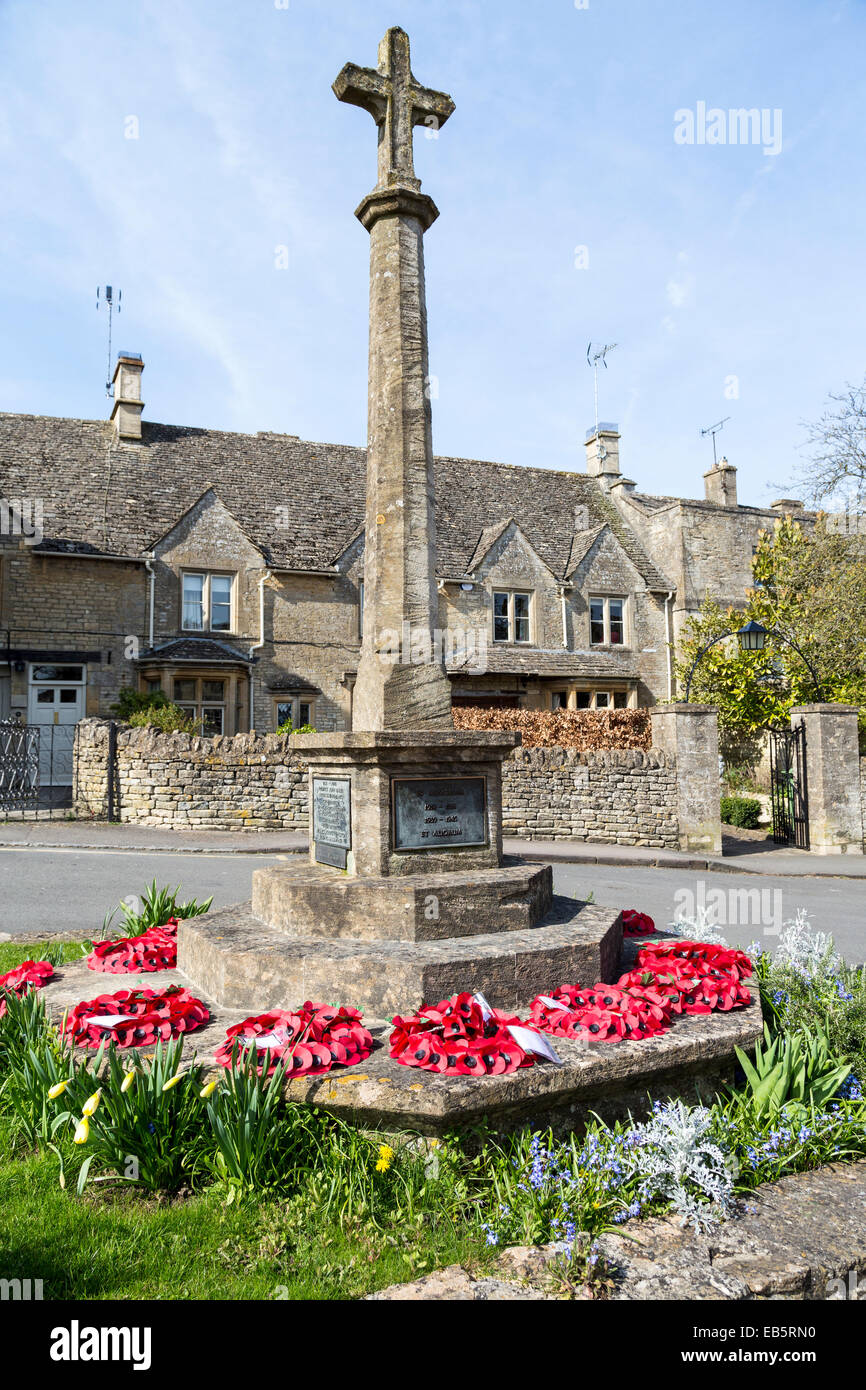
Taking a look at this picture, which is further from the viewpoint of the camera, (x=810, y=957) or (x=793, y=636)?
(x=793, y=636)

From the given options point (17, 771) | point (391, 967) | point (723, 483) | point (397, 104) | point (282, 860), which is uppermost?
point (723, 483)

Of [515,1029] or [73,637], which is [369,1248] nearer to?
[515,1029]

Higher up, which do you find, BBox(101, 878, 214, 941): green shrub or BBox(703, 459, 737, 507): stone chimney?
BBox(703, 459, 737, 507): stone chimney

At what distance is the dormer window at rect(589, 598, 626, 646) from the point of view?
28953 mm

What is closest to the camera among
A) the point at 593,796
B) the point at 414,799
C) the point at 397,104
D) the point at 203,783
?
the point at 414,799

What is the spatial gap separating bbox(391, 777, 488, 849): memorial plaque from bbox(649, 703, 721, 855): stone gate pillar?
441 inches

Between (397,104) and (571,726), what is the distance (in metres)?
14.9

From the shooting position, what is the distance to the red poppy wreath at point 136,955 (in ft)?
18.4

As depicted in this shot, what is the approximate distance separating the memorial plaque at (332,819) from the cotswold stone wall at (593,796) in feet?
34.6

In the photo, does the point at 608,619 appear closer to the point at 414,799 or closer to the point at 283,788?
the point at 283,788

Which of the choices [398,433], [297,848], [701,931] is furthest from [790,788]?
[398,433]

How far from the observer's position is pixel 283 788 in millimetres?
16797

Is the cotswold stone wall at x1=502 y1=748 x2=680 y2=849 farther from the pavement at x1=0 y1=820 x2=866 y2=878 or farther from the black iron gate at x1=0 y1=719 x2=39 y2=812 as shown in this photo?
the black iron gate at x1=0 y1=719 x2=39 y2=812

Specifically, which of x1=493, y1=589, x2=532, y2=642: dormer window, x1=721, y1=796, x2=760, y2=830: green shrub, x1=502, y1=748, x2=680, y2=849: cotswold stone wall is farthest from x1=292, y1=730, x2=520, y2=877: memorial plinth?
x1=493, y1=589, x2=532, y2=642: dormer window
